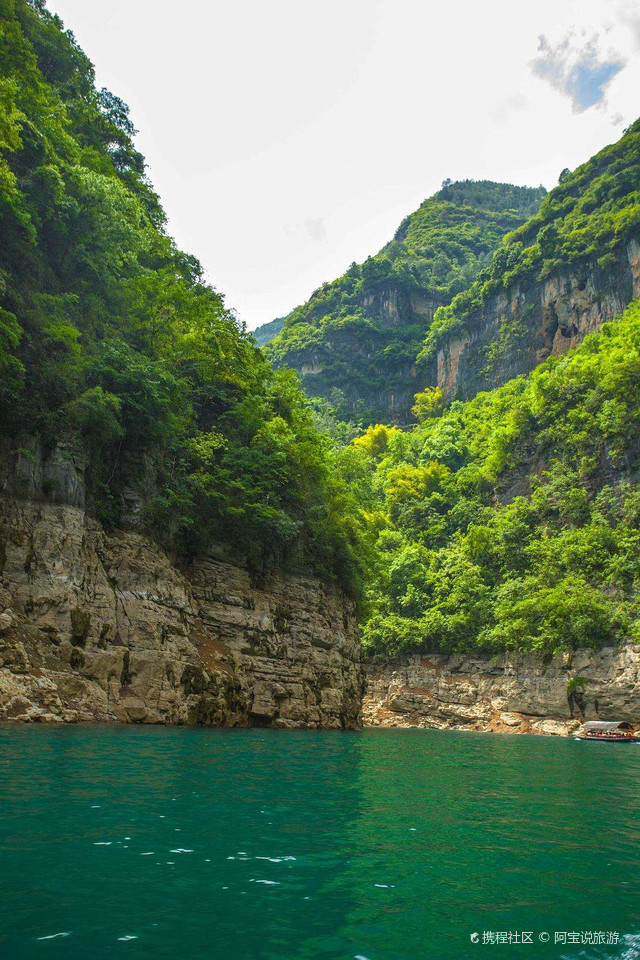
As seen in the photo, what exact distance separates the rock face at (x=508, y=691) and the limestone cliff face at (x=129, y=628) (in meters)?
29.3

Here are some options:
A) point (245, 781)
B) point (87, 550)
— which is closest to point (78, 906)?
point (245, 781)

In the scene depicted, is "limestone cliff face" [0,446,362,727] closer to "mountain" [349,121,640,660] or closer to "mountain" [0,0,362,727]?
"mountain" [0,0,362,727]

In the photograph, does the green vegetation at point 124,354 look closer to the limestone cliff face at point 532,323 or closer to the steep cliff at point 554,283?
the limestone cliff face at point 532,323

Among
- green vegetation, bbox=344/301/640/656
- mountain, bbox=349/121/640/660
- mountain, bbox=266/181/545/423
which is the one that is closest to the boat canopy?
green vegetation, bbox=344/301/640/656

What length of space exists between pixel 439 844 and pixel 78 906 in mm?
5972

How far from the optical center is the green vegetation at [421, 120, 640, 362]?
90.9 metres

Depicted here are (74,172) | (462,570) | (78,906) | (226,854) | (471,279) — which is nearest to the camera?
(78,906)

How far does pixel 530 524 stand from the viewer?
7138 cm

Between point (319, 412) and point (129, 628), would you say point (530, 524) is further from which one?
point (319, 412)

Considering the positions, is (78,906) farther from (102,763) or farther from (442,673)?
(442,673)

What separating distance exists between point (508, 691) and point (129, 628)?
4601cm

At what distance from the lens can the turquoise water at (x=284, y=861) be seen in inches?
234

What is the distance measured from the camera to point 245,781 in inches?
569

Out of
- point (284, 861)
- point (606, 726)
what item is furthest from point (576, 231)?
point (284, 861)
